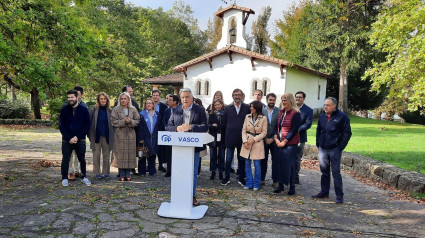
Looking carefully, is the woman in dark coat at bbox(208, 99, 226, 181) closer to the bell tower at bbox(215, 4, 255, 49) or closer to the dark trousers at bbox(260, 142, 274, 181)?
the dark trousers at bbox(260, 142, 274, 181)

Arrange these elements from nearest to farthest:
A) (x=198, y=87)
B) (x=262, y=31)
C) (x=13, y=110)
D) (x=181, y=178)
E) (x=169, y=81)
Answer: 1. (x=181, y=178)
2. (x=13, y=110)
3. (x=198, y=87)
4. (x=169, y=81)
5. (x=262, y=31)

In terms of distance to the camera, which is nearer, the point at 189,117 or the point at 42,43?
the point at 189,117

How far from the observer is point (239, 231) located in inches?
172

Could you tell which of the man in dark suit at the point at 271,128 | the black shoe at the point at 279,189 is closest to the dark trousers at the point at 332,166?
the black shoe at the point at 279,189

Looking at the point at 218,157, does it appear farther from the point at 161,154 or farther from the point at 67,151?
the point at 67,151

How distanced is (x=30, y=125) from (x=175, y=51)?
25.1m

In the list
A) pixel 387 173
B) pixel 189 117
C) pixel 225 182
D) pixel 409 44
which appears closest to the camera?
pixel 189 117

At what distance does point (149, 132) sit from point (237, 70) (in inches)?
713

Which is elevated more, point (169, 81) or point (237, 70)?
point (237, 70)

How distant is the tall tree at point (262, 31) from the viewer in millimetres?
40875

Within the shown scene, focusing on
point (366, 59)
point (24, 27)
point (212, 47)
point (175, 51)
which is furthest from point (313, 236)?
point (212, 47)

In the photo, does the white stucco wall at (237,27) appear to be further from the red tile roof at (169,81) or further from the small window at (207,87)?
the red tile roof at (169,81)

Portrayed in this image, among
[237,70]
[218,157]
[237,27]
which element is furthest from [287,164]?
[237,27]

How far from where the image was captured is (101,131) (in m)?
7.02
